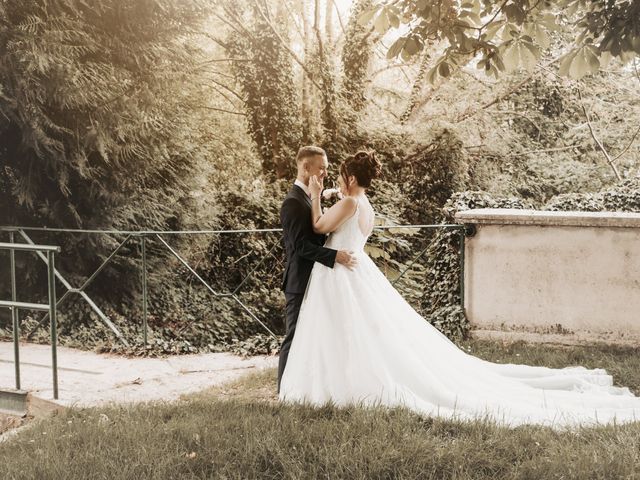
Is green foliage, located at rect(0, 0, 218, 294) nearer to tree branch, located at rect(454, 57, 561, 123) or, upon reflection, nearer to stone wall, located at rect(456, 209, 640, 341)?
stone wall, located at rect(456, 209, 640, 341)

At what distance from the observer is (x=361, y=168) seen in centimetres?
478

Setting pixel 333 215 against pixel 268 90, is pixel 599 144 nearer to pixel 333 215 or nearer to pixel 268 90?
pixel 268 90

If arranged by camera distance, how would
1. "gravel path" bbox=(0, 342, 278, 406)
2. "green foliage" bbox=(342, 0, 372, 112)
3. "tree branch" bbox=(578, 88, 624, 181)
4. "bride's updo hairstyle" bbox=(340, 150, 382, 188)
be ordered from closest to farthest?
"bride's updo hairstyle" bbox=(340, 150, 382, 188), "gravel path" bbox=(0, 342, 278, 406), "green foliage" bbox=(342, 0, 372, 112), "tree branch" bbox=(578, 88, 624, 181)

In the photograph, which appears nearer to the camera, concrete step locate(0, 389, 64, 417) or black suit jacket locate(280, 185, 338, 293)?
black suit jacket locate(280, 185, 338, 293)

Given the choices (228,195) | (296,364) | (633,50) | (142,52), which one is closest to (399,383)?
(296,364)

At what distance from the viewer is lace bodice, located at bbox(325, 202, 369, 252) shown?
484cm

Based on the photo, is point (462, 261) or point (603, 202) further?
point (603, 202)

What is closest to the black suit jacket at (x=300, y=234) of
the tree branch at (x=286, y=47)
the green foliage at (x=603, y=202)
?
the green foliage at (x=603, y=202)

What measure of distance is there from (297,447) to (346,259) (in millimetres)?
1428

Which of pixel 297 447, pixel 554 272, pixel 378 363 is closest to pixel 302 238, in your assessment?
pixel 378 363

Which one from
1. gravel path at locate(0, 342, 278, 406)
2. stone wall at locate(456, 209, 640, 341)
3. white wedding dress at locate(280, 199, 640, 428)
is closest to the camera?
white wedding dress at locate(280, 199, 640, 428)

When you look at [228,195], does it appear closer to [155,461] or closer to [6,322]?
[6,322]

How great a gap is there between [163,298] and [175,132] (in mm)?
2202

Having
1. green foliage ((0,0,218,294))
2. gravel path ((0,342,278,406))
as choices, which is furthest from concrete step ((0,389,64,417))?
green foliage ((0,0,218,294))
